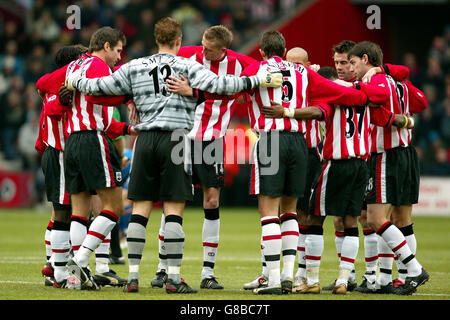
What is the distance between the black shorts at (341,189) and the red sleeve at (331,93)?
1.87 ft

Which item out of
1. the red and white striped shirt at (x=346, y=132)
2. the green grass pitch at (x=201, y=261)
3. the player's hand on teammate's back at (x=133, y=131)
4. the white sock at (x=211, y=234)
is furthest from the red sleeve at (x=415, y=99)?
the player's hand on teammate's back at (x=133, y=131)

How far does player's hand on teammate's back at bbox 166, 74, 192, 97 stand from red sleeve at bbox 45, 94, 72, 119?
3.90ft

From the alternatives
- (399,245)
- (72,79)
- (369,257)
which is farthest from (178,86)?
(369,257)

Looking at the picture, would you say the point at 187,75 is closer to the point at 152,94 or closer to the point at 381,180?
the point at 152,94

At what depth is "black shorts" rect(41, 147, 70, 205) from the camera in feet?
27.2

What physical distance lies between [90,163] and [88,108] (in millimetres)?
533

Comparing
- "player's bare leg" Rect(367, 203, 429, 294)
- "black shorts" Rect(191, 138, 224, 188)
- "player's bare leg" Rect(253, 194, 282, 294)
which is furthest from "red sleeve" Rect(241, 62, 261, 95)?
"player's bare leg" Rect(367, 203, 429, 294)

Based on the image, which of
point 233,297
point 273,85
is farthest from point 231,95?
point 233,297

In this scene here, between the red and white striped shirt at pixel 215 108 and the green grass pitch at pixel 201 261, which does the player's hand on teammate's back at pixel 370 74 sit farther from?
the green grass pitch at pixel 201 261

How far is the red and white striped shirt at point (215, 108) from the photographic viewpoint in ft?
27.7

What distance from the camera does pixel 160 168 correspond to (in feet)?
24.8

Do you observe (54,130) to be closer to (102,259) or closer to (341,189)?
(102,259)

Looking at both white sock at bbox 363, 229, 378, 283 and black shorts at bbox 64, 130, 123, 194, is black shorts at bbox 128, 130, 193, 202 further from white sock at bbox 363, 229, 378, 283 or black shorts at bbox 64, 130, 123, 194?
white sock at bbox 363, 229, 378, 283

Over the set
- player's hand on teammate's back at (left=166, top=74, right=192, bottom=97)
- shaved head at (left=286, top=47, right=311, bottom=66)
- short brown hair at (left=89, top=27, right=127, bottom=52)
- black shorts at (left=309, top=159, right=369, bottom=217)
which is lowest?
black shorts at (left=309, top=159, right=369, bottom=217)
